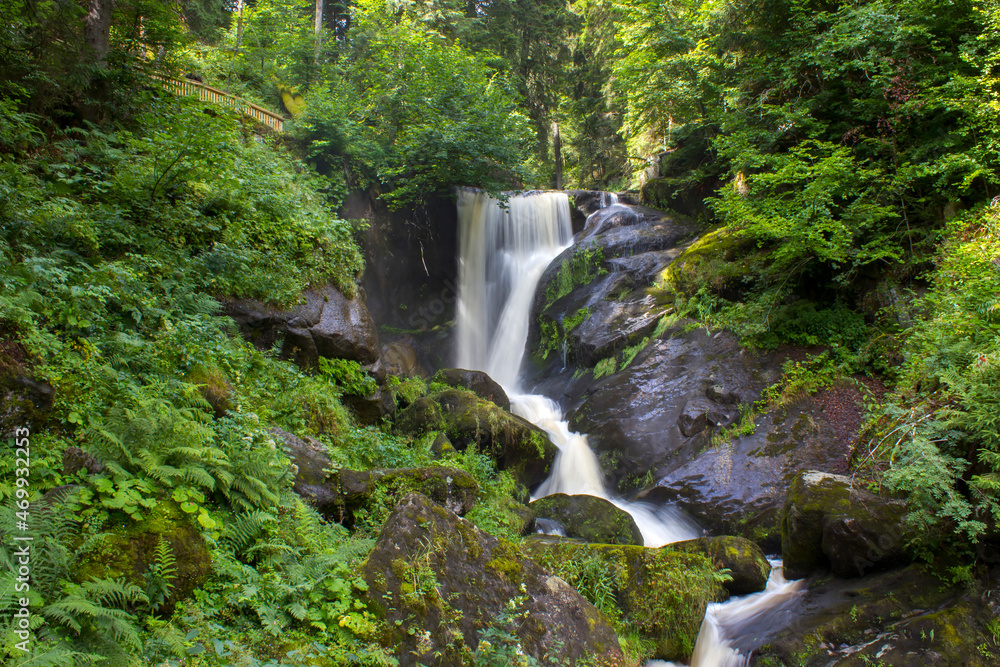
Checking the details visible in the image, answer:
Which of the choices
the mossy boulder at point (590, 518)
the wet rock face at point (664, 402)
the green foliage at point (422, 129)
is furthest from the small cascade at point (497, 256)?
the mossy boulder at point (590, 518)

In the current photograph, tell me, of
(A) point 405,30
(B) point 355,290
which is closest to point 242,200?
(B) point 355,290

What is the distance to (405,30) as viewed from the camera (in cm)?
1948

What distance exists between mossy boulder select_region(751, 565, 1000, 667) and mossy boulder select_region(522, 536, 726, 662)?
73 cm

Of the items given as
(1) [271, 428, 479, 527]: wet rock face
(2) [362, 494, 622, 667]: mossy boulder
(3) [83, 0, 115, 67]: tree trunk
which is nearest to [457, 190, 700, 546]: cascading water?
(1) [271, 428, 479, 527]: wet rock face

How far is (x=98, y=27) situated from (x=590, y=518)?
11.0 metres

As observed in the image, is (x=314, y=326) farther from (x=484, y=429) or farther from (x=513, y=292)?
(x=513, y=292)

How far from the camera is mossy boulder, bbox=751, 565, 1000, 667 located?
15.9 ft

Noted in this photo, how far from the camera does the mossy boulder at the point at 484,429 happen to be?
9562mm

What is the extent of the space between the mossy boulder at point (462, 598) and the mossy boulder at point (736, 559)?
2.54 m

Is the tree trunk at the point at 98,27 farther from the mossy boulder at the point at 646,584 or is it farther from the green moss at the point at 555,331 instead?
the green moss at the point at 555,331

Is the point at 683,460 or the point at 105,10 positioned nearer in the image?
the point at 105,10

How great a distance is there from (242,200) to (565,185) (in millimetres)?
22340

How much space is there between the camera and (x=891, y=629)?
517cm

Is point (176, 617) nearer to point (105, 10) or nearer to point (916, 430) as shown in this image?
point (916, 430)
